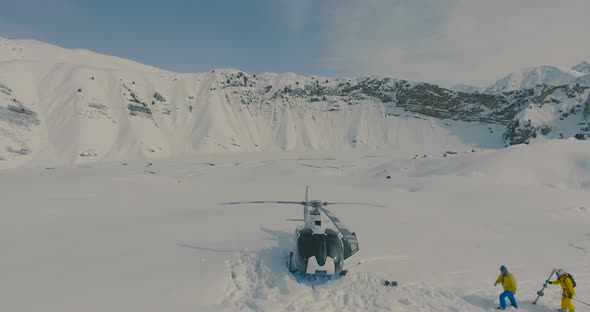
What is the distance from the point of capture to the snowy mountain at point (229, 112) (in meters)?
84.6

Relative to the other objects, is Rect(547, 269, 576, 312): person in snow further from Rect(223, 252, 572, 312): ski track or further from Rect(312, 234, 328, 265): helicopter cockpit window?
Rect(312, 234, 328, 265): helicopter cockpit window

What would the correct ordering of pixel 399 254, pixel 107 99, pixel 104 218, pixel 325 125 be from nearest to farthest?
pixel 399 254, pixel 104 218, pixel 107 99, pixel 325 125

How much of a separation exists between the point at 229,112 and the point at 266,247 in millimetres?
113416

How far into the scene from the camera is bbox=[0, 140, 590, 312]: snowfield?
35.0 ft

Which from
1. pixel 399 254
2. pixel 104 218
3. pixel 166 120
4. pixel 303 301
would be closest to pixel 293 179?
pixel 104 218

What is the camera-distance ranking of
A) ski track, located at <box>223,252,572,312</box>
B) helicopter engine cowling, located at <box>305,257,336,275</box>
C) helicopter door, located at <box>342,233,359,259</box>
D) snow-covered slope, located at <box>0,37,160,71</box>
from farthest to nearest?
snow-covered slope, located at <box>0,37,160,71</box>, helicopter door, located at <box>342,233,359,259</box>, helicopter engine cowling, located at <box>305,257,336,275</box>, ski track, located at <box>223,252,572,312</box>

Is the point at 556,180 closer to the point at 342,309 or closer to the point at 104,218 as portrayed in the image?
the point at 342,309

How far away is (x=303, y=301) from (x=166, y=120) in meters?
110

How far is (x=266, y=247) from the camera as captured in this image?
1482 cm

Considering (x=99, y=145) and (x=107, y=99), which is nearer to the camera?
(x=99, y=145)

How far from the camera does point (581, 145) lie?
1479 inches

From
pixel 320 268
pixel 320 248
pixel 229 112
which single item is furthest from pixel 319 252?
pixel 229 112

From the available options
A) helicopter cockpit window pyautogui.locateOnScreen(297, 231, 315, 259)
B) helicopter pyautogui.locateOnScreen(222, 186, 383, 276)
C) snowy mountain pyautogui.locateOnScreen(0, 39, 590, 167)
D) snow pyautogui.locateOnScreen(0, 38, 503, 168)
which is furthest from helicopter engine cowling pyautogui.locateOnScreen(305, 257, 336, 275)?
snowy mountain pyautogui.locateOnScreen(0, 39, 590, 167)

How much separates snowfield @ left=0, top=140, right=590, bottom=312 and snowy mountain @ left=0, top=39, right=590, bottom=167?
207ft
